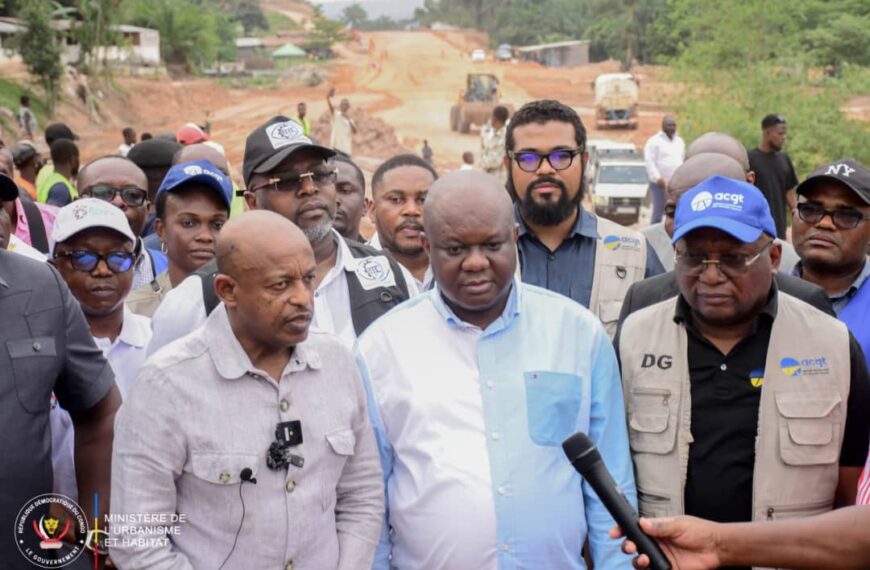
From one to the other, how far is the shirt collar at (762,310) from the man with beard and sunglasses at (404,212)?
2670 mm

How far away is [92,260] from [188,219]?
61cm

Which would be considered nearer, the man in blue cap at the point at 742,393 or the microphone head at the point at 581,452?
the microphone head at the point at 581,452

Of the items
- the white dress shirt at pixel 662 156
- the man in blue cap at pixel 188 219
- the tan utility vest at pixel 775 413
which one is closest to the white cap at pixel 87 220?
the man in blue cap at pixel 188 219

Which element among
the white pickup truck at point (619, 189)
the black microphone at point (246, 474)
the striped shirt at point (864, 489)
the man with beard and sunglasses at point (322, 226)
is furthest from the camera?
the white pickup truck at point (619, 189)

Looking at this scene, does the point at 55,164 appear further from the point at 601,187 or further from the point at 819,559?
the point at 601,187

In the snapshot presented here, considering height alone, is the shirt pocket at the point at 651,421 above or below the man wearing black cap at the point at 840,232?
below

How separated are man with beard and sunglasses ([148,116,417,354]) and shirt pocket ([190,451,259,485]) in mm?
1240

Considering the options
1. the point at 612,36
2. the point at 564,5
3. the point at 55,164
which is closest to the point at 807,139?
the point at 55,164

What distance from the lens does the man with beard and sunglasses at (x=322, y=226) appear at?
14.7 feet

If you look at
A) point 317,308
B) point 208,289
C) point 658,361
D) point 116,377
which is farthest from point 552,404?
point 116,377

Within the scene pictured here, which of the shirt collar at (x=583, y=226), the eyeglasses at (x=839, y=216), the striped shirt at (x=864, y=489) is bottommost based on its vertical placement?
the striped shirt at (x=864, y=489)

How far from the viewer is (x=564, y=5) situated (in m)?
97.2

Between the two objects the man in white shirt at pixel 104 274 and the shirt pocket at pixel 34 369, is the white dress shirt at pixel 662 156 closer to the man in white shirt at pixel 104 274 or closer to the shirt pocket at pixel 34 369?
the man in white shirt at pixel 104 274

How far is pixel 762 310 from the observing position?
12.0 ft
